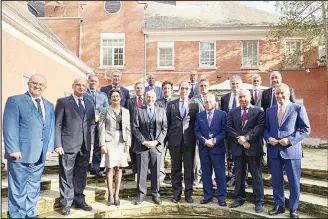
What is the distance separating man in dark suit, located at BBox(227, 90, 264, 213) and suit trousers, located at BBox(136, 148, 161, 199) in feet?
4.21

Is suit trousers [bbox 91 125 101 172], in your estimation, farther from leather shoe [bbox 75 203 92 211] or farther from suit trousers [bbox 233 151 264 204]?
suit trousers [bbox 233 151 264 204]

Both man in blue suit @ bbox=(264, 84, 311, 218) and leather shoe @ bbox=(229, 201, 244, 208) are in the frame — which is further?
leather shoe @ bbox=(229, 201, 244, 208)

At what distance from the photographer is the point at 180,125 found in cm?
570

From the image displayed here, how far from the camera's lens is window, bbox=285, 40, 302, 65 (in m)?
17.2

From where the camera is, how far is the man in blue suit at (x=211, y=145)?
5.42 m

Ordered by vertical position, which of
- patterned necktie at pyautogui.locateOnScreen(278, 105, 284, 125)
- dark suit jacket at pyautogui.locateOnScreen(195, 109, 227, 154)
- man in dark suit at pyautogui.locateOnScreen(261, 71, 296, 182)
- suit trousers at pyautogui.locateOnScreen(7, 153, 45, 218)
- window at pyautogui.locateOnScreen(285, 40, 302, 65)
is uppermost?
window at pyautogui.locateOnScreen(285, 40, 302, 65)

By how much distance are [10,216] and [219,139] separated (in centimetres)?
332

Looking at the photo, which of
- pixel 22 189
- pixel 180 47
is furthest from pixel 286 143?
pixel 180 47

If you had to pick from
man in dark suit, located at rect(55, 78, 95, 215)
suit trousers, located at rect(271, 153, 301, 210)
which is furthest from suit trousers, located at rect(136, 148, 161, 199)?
suit trousers, located at rect(271, 153, 301, 210)

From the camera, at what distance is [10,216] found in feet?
14.4

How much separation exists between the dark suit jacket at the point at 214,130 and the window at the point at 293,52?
44.0 feet

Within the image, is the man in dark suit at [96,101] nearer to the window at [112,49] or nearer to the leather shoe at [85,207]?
the leather shoe at [85,207]

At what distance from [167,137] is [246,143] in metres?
1.44

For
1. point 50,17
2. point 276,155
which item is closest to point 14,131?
point 276,155
